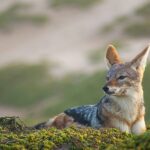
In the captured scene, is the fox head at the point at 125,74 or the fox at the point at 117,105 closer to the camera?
the fox at the point at 117,105

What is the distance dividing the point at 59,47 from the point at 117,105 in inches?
1820

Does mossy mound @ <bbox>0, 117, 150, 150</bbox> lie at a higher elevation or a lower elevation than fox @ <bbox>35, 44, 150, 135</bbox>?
lower

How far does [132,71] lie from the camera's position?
13453 millimetres

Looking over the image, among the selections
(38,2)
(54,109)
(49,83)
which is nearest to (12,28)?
(38,2)

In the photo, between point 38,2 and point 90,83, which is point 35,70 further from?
point 38,2

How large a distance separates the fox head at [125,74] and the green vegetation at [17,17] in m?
50.7

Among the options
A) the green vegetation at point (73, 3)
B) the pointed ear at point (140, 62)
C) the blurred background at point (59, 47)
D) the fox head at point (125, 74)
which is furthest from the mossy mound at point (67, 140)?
the green vegetation at point (73, 3)

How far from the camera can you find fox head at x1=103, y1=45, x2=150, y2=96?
13258 millimetres

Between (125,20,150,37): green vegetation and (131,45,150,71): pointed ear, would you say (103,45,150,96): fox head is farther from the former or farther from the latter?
(125,20,150,37): green vegetation

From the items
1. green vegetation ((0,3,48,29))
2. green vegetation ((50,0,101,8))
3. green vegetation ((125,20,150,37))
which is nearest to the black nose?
green vegetation ((125,20,150,37))

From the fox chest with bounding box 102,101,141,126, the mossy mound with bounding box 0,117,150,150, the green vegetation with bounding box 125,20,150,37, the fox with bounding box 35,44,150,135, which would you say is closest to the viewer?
the mossy mound with bounding box 0,117,150,150

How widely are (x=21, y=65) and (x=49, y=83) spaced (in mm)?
4874

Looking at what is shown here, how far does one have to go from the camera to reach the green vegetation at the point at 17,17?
64.3 metres

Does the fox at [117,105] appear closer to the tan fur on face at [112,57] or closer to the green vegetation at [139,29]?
the tan fur on face at [112,57]
